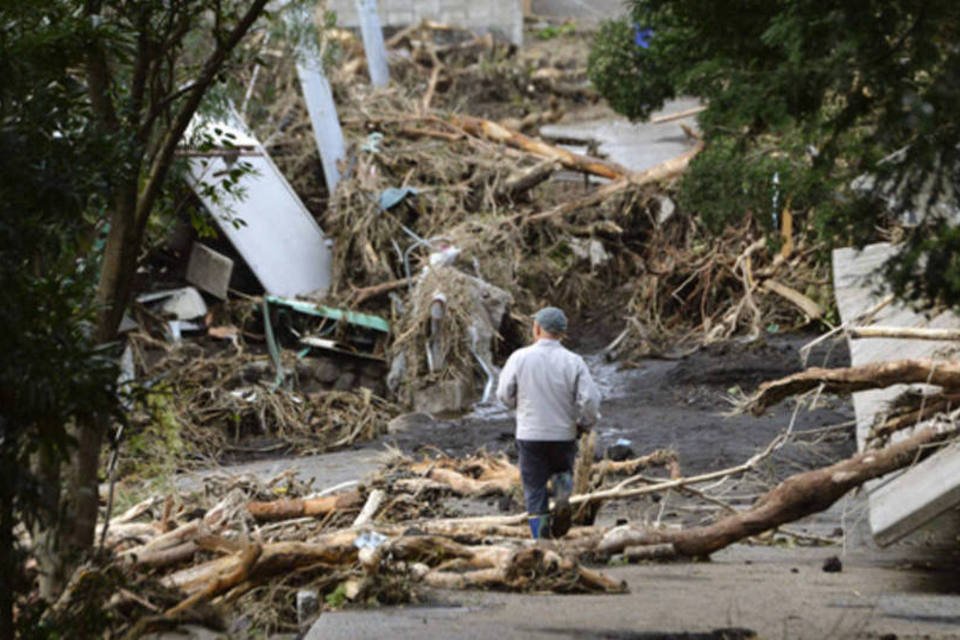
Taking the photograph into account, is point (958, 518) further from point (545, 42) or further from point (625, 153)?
point (545, 42)

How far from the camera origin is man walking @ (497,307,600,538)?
33.0ft

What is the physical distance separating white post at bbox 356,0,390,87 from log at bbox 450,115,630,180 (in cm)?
229

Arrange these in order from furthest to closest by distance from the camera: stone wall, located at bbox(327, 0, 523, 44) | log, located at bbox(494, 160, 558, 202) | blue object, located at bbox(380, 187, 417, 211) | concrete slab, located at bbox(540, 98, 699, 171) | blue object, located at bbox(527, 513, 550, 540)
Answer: stone wall, located at bbox(327, 0, 523, 44) < concrete slab, located at bbox(540, 98, 699, 171) < log, located at bbox(494, 160, 558, 202) < blue object, located at bbox(380, 187, 417, 211) < blue object, located at bbox(527, 513, 550, 540)

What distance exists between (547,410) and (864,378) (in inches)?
82.7

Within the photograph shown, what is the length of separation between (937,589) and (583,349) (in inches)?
537

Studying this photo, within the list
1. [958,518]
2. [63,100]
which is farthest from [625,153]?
[63,100]

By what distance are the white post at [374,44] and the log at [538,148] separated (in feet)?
7.50

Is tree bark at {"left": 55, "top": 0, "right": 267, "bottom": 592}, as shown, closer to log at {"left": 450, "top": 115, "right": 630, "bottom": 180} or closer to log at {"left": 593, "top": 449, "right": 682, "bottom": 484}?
log at {"left": 593, "top": 449, "right": 682, "bottom": 484}

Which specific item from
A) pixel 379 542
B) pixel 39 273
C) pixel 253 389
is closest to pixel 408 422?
pixel 253 389

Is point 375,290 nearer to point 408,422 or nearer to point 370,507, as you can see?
point 408,422

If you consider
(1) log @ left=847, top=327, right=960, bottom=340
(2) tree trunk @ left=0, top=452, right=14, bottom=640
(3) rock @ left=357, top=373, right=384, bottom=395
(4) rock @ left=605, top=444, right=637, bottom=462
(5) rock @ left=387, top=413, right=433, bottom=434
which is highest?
(2) tree trunk @ left=0, top=452, right=14, bottom=640

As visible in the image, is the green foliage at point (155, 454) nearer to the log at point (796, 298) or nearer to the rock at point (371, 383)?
the rock at point (371, 383)

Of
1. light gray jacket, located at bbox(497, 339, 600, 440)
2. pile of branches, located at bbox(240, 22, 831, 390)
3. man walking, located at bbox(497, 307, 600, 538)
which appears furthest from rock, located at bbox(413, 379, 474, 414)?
light gray jacket, located at bbox(497, 339, 600, 440)

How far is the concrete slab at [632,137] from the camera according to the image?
27.7m
